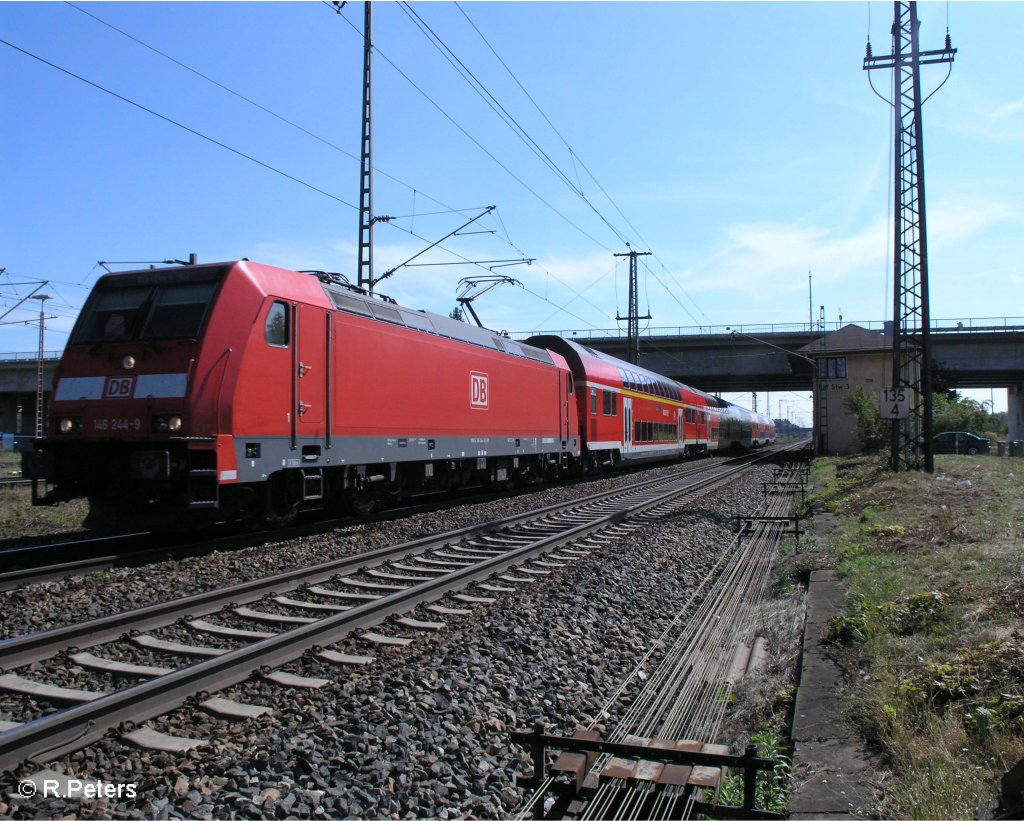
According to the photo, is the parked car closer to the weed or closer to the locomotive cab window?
the locomotive cab window

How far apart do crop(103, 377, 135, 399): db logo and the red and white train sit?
0.05ft

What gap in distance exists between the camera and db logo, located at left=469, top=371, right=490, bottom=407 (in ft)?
49.0

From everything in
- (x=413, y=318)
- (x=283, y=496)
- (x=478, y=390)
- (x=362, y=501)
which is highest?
(x=413, y=318)

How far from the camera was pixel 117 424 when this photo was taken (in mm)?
8891

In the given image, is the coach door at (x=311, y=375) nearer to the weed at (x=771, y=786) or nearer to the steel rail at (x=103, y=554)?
the steel rail at (x=103, y=554)

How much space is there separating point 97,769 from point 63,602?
11.5 ft

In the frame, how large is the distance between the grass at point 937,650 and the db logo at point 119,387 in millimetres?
7811

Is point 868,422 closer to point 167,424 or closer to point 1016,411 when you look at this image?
point 167,424

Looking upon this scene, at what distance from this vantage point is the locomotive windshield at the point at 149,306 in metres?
9.00

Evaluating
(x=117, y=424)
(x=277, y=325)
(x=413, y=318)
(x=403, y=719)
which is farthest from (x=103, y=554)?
(x=403, y=719)

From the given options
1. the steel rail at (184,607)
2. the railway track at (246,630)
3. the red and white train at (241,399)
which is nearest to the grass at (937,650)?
the railway track at (246,630)

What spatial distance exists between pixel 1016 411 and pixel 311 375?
2365 inches

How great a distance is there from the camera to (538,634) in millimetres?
5969

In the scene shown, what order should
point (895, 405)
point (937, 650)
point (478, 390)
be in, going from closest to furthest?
point (937, 650) < point (478, 390) < point (895, 405)
